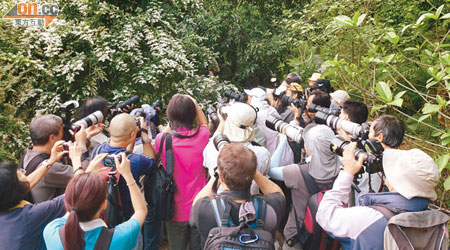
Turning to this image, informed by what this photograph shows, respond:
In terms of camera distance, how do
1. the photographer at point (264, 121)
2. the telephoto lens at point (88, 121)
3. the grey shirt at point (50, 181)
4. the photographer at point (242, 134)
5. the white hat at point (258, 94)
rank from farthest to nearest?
the white hat at point (258, 94), the photographer at point (264, 121), the telephoto lens at point (88, 121), the photographer at point (242, 134), the grey shirt at point (50, 181)

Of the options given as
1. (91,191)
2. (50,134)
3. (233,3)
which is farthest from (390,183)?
(233,3)

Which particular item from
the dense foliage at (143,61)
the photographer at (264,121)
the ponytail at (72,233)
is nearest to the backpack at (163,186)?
the photographer at (264,121)

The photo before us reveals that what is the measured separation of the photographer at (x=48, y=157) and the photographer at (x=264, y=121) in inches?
76.9

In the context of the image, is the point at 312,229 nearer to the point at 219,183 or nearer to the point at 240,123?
the point at 219,183

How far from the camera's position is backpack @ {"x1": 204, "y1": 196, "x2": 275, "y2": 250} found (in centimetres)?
182

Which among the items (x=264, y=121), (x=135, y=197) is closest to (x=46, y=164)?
(x=135, y=197)

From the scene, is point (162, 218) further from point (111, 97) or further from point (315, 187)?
point (111, 97)

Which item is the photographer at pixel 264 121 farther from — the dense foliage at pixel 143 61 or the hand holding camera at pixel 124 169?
the hand holding camera at pixel 124 169

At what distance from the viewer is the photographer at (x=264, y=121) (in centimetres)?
347

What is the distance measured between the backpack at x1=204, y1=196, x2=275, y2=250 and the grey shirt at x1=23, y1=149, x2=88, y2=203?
1429mm

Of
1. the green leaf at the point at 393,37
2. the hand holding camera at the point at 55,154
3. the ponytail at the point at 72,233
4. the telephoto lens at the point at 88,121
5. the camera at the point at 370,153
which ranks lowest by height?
the ponytail at the point at 72,233

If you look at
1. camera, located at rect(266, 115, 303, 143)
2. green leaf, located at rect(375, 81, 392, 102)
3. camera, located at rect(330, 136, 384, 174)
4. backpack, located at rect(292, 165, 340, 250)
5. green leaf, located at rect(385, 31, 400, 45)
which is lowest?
backpack, located at rect(292, 165, 340, 250)

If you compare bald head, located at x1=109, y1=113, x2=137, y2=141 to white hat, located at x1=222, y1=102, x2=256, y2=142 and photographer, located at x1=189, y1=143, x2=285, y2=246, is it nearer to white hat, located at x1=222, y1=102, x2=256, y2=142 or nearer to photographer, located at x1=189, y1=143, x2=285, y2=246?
white hat, located at x1=222, y1=102, x2=256, y2=142

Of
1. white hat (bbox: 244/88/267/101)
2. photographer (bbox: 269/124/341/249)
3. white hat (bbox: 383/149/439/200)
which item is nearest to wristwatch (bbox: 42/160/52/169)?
photographer (bbox: 269/124/341/249)
